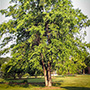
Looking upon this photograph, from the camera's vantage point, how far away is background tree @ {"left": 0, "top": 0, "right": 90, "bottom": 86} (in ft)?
57.2

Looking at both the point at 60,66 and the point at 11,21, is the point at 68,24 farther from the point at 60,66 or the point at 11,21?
the point at 11,21

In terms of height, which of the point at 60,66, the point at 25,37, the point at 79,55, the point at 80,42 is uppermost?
the point at 25,37

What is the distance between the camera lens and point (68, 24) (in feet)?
57.2

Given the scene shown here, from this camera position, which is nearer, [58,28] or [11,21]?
[58,28]

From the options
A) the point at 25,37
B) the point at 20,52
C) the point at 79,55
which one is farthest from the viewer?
the point at 25,37

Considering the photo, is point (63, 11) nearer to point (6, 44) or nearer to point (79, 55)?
point (79, 55)

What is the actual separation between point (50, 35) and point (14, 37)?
5.73m

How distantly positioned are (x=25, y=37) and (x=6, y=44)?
10.1 ft

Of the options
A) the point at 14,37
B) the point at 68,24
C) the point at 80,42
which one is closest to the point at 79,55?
the point at 80,42

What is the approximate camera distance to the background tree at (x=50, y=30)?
17.4 metres

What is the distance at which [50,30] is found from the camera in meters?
19.1

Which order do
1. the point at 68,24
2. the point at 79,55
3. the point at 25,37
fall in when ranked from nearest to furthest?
the point at 68,24 < the point at 79,55 < the point at 25,37

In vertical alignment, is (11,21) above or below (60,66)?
above

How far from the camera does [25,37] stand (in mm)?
21312
